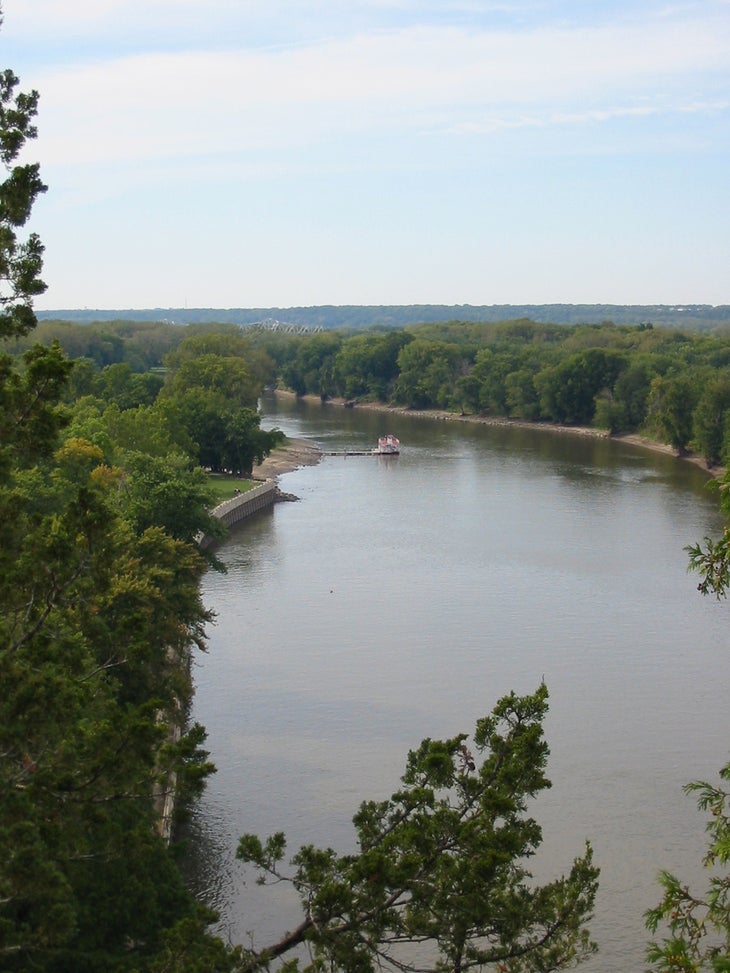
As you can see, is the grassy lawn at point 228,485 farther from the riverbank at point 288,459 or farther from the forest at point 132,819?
the forest at point 132,819

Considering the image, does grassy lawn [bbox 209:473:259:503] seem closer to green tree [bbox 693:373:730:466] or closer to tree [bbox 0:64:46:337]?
green tree [bbox 693:373:730:466]

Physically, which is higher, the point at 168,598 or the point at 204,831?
the point at 168,598

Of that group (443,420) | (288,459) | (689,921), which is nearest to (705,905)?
(689,921)

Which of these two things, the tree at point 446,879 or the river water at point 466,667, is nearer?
the tree at point 446,879

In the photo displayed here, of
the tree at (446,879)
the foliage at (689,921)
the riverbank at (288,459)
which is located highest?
the foliage at (689,921)

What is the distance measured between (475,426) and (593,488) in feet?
118

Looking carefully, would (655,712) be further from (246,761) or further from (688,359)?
(688,359)

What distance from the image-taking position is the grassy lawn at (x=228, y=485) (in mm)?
55047

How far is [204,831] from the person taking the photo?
22.2 m

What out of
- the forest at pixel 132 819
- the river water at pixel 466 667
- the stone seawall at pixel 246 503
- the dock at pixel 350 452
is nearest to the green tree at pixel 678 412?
the dock at pixel 350 452

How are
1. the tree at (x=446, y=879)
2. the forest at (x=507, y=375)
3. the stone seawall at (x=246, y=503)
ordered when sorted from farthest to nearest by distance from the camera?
the forest at (x=507, y=375)
the stone seawall at (x=246, y=503)
the tree at (x=446, y=879)

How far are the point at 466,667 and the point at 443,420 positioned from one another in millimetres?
70748

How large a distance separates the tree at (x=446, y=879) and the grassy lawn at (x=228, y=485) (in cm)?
4137

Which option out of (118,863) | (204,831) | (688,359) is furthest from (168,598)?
(688,359)
